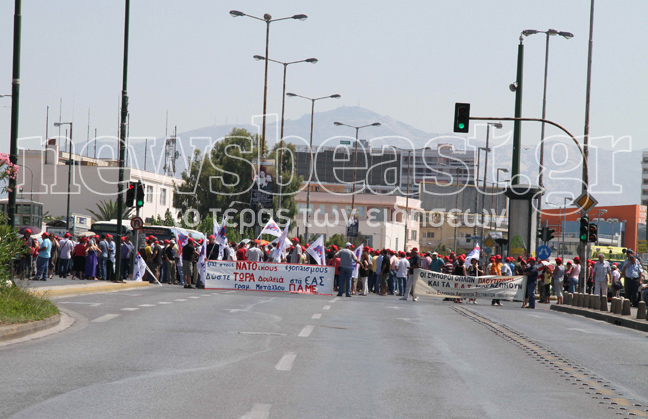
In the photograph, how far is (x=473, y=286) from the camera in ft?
110

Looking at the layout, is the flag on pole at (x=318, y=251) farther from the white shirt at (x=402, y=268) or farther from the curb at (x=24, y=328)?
the curb at (x=24, y=328)

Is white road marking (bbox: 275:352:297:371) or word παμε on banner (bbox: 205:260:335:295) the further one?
word παμε on banner (bbox: 205:260:335:295)

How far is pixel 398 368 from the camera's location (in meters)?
11.5

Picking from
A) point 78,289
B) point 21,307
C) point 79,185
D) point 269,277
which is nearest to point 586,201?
point 269,277

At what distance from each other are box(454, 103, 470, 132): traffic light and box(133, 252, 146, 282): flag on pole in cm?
1291

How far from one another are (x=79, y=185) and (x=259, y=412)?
87368 millimetres

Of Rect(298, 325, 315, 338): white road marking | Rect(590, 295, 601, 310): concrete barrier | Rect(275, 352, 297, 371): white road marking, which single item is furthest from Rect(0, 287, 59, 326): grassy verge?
Rect(590, 295, 601, 310): concrete barrier

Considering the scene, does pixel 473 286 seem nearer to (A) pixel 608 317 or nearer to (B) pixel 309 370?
(A) pixel 608 317

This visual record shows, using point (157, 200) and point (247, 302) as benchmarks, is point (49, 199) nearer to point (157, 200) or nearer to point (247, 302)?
point (157, 200)

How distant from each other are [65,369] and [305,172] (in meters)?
185

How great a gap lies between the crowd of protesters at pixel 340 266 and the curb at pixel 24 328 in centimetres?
1677

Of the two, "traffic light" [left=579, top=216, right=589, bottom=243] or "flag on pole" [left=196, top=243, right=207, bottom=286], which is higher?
"traffic light" [left=579, top=216, right=589, bottom=243]

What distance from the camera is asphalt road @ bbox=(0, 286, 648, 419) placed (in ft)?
27.4

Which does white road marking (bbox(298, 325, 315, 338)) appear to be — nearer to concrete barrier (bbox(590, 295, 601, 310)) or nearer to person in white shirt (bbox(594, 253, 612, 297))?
concrete barrier (bbox(590, 295, 601, 310))
